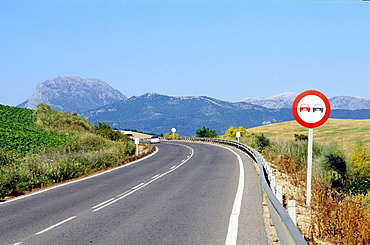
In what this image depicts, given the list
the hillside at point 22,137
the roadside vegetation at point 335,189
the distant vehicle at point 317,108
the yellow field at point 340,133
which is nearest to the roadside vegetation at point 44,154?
the hillside at point 22,137

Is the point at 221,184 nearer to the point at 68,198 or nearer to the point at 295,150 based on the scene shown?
the point at 68,198

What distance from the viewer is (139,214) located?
10.1 metres

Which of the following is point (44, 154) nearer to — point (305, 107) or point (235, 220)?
point (235, 220)

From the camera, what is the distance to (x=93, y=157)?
80.5 ft

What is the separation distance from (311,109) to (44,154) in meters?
16.3

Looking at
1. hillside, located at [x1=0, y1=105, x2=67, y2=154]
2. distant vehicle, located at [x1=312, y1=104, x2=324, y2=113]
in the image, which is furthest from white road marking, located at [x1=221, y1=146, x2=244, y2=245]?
hillside, located at [x1=0, y1=105, x2=67, y2=154]

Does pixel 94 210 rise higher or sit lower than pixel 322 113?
lower

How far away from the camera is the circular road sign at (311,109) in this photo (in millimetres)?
9086

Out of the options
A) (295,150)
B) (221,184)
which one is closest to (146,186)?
(221,184)

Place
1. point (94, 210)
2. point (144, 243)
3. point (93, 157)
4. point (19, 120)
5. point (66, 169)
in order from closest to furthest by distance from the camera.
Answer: point (144, 243), point (94, 210), point (66, 169), point (93, 157), point (19, 120)

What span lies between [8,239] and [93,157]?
1683 centimetres

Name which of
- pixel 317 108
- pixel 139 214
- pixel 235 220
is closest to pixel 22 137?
pixel 139 214

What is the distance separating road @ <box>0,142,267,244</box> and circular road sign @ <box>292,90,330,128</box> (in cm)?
232

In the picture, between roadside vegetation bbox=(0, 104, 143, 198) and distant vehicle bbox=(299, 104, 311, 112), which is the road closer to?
roadside vegetation bbox=(0, 104, 143, 198)
